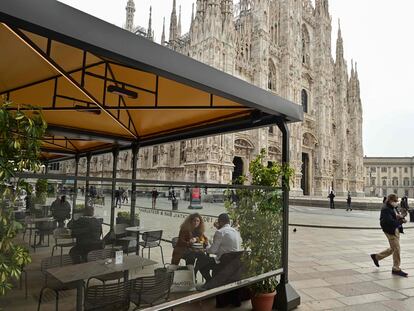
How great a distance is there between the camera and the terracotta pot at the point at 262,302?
4191 millimetres

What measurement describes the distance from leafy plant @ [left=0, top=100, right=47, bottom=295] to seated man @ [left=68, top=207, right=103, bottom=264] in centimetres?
61

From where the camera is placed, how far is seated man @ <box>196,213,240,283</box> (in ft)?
11.9

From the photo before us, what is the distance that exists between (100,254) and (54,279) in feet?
1.41

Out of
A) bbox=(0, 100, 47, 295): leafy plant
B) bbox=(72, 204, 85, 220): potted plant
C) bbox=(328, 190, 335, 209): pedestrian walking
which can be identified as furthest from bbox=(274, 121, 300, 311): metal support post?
bbox=(328, 190, 335, 209): pedestrian walking

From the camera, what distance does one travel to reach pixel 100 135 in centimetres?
773

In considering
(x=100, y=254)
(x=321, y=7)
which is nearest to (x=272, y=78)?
(x=321, y=7)

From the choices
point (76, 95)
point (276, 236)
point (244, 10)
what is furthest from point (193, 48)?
point (276, 236)

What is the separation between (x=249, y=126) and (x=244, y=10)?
31880 millimetres

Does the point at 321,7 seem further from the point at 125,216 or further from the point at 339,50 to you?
the point at 125,216

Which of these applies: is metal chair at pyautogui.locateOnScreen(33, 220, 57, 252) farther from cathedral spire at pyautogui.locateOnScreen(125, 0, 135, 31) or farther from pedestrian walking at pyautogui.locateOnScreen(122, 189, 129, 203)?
cathedral spire at pyautogui.locateOnScreen(125, 0, 135, 31)

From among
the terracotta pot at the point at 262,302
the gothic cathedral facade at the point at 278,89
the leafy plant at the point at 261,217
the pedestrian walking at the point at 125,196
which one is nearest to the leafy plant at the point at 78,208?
the pedestrian walking at the point at 125,196

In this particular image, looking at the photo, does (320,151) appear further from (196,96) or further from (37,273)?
(37,273)

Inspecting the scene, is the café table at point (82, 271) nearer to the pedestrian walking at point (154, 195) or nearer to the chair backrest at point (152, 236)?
the chair backrest at point (152, 236)

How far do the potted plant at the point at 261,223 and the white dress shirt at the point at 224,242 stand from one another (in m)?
0.15
